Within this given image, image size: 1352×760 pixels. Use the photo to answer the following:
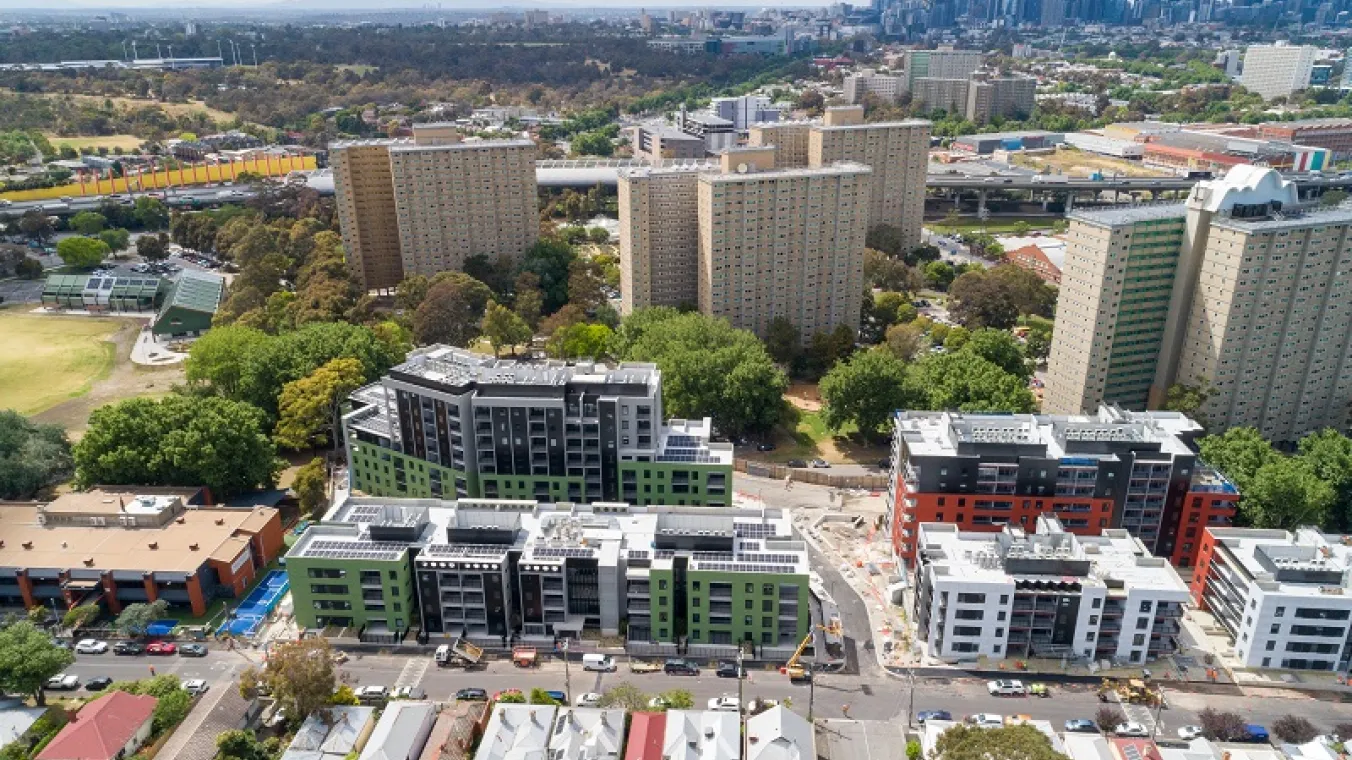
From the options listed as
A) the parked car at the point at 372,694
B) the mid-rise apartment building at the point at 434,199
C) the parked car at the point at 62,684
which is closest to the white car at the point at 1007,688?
the parked car at the point at 372,694

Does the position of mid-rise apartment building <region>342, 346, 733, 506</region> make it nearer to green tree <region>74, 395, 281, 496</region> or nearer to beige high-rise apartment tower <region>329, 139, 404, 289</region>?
green tree <region>74, 395, 281, 496</region>

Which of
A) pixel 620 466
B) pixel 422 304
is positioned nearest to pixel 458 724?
pixel 620 466

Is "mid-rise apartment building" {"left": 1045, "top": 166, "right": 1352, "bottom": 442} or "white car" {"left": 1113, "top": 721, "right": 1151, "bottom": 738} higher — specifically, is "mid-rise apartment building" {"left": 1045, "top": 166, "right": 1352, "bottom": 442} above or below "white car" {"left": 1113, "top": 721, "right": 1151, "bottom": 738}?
above

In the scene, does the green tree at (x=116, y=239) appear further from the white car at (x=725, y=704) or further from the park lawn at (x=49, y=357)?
the white car at (x=725, y=704)

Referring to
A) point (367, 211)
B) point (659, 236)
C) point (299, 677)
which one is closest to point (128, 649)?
point (299, 677)

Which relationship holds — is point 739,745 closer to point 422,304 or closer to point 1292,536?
point 1292,536

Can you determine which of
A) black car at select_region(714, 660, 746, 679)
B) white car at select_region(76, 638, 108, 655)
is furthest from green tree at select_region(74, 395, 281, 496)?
black car at select_region(714, 660, 746, 679)
